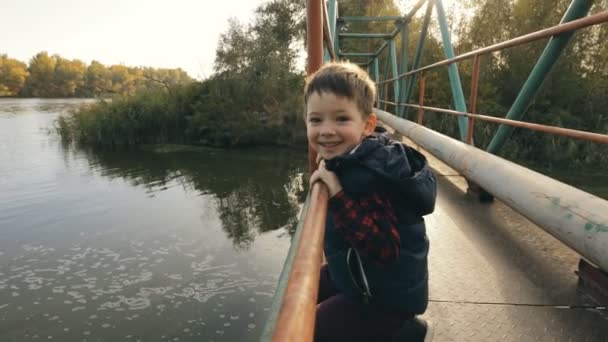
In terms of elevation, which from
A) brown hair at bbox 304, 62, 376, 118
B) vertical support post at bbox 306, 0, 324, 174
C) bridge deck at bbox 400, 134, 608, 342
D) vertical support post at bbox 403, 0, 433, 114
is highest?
vertical support post at bbox 403, 0, 433, 114

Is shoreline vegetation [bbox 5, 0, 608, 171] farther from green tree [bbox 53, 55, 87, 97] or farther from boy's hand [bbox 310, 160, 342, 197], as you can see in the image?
green tree [bbox 53, 55, 87, 97]

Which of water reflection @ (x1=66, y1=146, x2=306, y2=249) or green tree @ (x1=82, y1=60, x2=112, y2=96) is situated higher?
green tree @ (x1=82, y1=60, x2=112, y2=96)

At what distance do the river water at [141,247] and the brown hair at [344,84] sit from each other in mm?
4154

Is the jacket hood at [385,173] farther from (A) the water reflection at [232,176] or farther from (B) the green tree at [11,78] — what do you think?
(B) the green tree at [11,78]

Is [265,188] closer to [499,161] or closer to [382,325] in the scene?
[499,161]

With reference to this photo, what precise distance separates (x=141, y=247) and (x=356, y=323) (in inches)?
298

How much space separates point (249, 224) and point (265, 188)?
336cm

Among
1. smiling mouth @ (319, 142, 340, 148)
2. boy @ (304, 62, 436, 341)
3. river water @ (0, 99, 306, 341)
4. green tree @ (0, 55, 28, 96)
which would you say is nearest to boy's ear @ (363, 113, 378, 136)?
boy @ (304, 62, 436, 341)

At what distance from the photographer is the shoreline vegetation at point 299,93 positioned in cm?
1259

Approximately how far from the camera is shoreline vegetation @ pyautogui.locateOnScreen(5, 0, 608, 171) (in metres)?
12.6

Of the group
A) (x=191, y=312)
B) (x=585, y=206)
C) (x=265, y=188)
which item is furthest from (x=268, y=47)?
(x=585, y=206)

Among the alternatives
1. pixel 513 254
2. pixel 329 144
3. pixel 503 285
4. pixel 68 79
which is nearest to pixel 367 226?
pixel 329 144

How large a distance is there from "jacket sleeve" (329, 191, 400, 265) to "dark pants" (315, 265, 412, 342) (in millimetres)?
223

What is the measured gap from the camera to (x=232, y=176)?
1411cm
